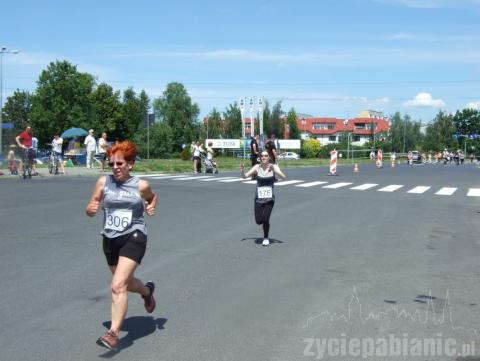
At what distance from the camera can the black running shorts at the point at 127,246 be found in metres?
5.37

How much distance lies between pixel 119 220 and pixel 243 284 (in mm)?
2401

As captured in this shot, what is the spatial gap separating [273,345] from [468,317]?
82.8 inches

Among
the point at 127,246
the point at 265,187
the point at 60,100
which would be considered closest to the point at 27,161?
the point at 265,187

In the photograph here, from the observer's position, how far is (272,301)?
660 centimetres

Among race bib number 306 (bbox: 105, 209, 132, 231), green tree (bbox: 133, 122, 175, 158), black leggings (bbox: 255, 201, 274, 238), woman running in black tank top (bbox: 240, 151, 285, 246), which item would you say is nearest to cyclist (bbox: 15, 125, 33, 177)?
woman running in black tank top (bbox: 240, 151, 285, 246)

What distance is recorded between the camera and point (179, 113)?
127 metres

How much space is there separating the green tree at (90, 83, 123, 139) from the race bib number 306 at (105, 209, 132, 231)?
90201 mm

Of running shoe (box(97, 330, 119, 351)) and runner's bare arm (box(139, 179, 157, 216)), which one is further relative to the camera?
runner's bare arm (box(139, 179, 157, 216))

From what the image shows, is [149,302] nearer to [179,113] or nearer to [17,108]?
[179,113]

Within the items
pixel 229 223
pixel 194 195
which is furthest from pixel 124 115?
pixel 229 223

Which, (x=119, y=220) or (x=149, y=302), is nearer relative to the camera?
(x=119, y=220)

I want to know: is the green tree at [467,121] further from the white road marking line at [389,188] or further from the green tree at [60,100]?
the white road marking line at [389,188]

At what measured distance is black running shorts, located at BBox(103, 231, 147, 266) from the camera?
5.37 m

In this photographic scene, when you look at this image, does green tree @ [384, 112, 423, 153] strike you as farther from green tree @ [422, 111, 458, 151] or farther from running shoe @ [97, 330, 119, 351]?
running shoe @ [97, 330, 119, 351]
